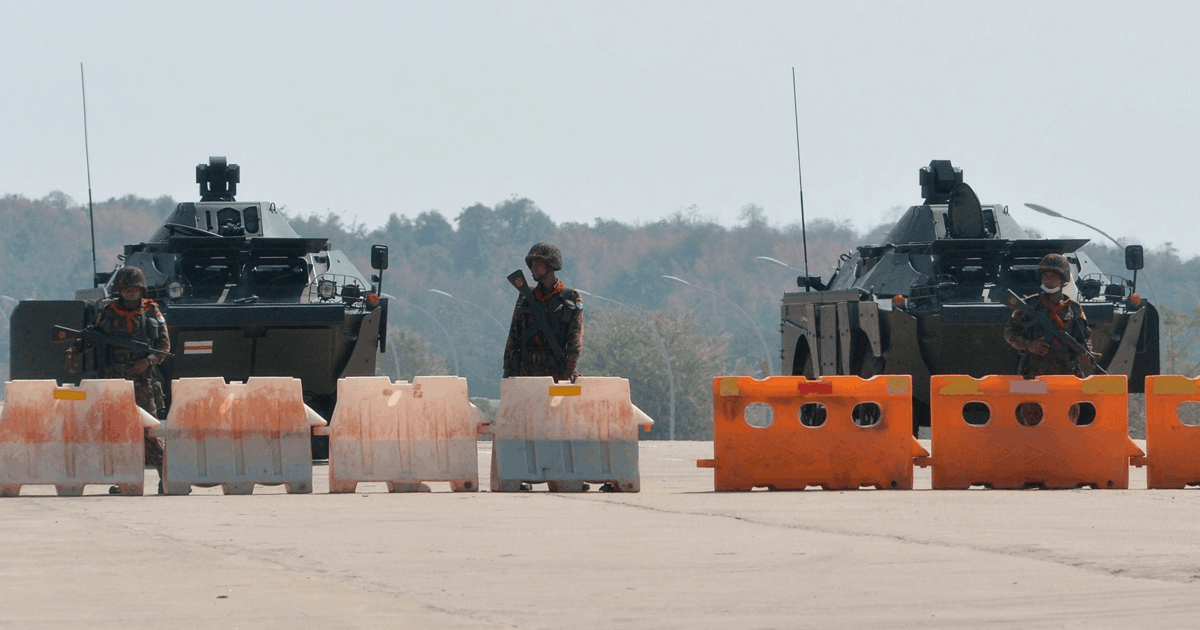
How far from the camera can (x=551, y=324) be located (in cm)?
1349

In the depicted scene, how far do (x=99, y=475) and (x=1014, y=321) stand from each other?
21.1 ft

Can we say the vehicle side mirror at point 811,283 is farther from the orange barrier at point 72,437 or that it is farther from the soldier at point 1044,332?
the orange barrier at point 72,437

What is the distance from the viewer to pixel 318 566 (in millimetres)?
8484

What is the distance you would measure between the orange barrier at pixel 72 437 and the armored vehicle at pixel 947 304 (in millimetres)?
8367

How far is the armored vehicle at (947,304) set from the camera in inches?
757

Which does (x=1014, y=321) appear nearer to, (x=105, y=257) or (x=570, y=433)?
(x=570, y=433)

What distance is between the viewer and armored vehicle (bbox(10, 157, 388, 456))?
1875 centimetres

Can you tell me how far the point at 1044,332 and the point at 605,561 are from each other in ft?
21.9

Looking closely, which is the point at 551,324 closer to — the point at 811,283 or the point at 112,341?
the point at 112,341

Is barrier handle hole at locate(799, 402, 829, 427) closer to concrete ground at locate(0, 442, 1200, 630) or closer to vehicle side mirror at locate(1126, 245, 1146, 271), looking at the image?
vehicle side mirror at locate(1126, 245, 1146, 271)

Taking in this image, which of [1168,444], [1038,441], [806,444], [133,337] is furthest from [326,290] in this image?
[1168,444]

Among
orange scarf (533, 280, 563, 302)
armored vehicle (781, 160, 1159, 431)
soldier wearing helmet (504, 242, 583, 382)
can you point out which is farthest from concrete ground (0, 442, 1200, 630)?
armored vehicle (781, 160, 1159, 431)

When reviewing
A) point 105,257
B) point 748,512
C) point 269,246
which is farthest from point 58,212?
point 748,512

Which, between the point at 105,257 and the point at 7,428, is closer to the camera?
the point at 7,428
